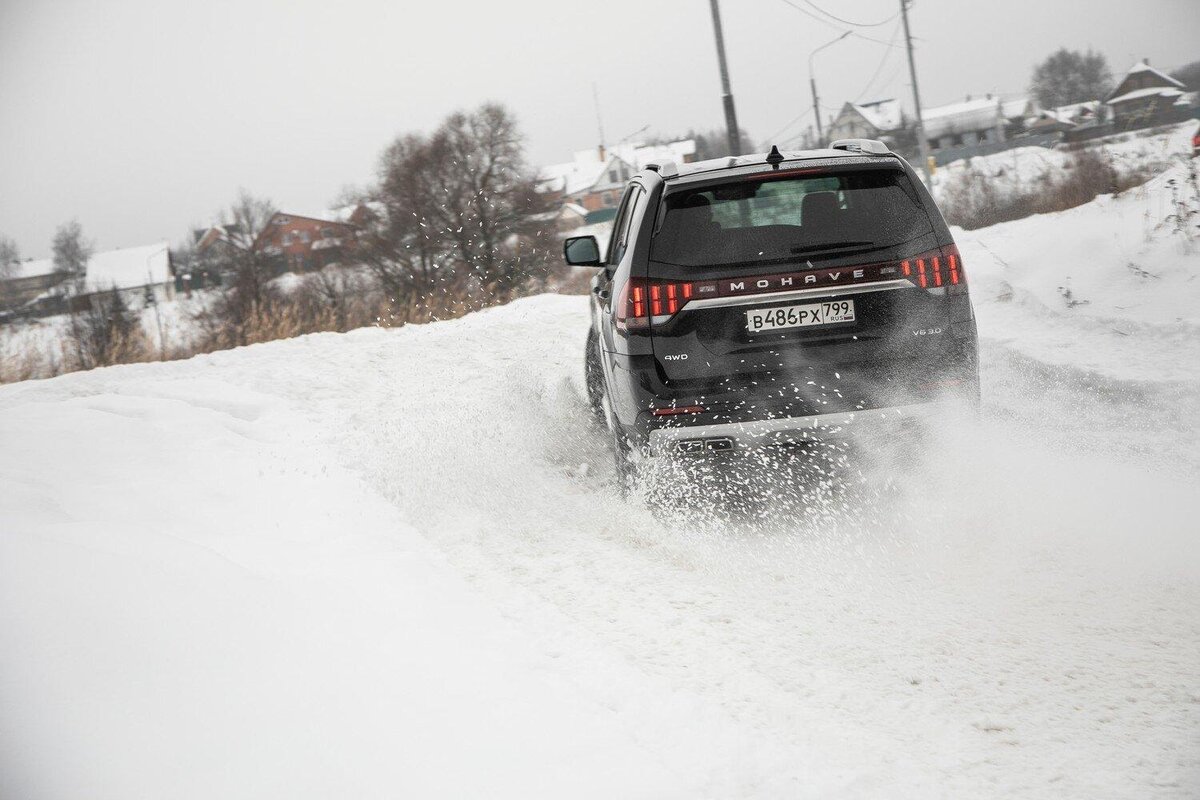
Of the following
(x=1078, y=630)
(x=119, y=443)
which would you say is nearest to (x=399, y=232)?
(x=119, y=443)

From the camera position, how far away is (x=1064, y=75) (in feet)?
225

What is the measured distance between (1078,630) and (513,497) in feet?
9.94

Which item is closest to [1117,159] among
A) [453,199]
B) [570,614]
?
[570,614]

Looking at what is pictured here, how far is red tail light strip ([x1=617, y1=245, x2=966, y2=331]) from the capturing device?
4.27m

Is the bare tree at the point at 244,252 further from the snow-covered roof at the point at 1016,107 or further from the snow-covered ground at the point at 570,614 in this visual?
the snow-covered roof at the point at 1016,107

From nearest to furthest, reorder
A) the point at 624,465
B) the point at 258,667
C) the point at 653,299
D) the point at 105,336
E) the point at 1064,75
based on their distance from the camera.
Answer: the point at 258,667
the point at 653,299
the point at 624,465
the point at 105,336
the point at 1064,75

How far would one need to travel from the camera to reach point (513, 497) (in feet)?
17.7

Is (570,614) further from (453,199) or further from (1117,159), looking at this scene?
(453,199)

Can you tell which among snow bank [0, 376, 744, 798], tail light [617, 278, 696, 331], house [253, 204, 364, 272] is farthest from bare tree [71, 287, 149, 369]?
house [253, 204, 364, 272]

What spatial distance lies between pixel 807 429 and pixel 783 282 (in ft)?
2.26

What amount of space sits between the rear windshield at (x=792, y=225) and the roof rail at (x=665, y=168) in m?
0.29

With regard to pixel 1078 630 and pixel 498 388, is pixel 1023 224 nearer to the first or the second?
pixel 498 388

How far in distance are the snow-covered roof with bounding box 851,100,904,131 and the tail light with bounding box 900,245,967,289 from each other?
8347 cm

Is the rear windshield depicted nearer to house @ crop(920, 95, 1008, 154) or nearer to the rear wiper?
the rear wiper
